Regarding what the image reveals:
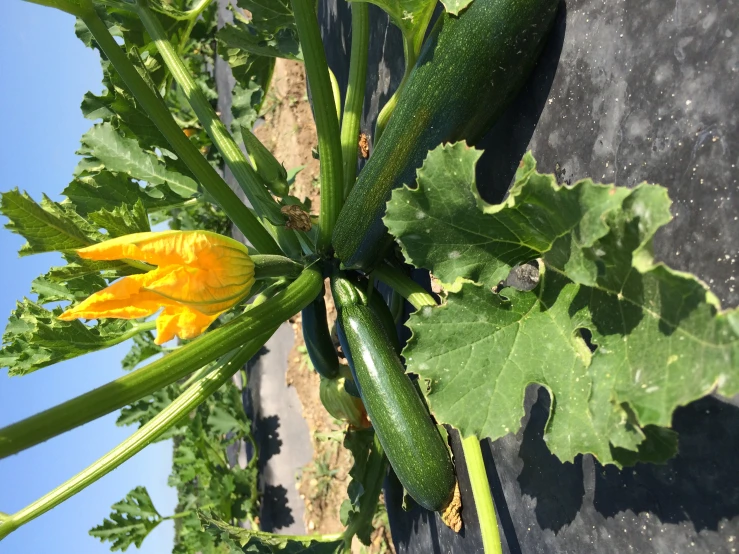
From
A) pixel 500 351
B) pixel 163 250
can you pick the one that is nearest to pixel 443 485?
pixel 500 351

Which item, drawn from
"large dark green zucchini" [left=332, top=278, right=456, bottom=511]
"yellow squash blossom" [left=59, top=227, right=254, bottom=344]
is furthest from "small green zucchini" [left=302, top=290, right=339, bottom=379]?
"yellow squash blossom" [left=59, top=227, right=254, bottom=344]

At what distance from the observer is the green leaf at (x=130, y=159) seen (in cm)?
204

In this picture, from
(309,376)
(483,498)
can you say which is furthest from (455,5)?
(309,376)

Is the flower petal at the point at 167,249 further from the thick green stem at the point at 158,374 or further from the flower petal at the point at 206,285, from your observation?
the thick green stem at the point at 158,374

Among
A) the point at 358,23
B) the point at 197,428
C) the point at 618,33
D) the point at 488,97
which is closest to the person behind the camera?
the point at 618,33

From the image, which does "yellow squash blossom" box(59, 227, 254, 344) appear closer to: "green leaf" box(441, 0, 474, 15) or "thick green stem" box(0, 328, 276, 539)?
"thick green stem" box(0, 328, 276, 539)

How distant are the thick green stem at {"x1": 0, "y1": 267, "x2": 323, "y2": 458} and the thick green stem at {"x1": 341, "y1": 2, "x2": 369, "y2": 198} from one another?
1.21 ft

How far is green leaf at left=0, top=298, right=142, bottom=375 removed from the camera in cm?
167

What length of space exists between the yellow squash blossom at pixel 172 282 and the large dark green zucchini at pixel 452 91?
40 cm

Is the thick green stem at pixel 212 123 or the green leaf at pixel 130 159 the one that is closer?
the thick green stem at pixel 212 123

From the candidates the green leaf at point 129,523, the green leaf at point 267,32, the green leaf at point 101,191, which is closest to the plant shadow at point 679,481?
the green leaf at point 101,191

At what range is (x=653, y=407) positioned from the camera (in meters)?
0.91

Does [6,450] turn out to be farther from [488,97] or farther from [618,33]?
[618,33]

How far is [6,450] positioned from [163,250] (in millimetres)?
462
